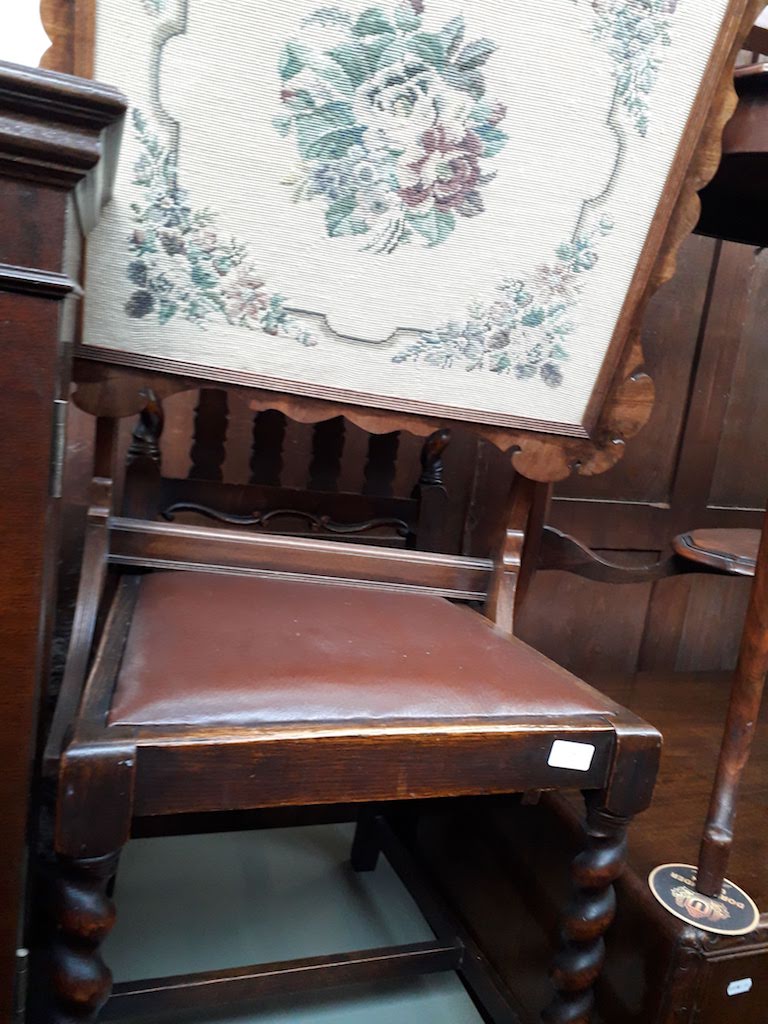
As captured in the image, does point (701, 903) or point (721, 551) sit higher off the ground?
point (721, 551)

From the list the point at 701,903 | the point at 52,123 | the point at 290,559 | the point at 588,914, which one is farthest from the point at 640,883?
the point at 52,123

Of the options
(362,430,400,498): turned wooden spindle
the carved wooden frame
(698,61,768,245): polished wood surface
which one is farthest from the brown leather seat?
(698,61,768,245): polished wood surface

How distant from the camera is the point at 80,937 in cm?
61

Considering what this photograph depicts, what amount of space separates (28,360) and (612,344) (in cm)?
69

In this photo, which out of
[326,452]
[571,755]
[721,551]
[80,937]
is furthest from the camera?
[326,452]

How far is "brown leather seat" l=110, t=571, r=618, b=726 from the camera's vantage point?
25.2 inches

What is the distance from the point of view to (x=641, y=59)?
0.83 metres

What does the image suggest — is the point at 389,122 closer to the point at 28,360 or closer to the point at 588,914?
the point at 28,360

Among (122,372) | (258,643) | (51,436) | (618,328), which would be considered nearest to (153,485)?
(122,372)

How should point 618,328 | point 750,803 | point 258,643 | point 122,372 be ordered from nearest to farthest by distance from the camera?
point 258,643
point 122,372
point 618,328
point 750,803

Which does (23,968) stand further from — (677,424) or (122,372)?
(677,424)

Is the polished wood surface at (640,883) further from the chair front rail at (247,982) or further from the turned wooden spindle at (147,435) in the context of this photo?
the turned wooden spindle at (147,435)

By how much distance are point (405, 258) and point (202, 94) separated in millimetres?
258

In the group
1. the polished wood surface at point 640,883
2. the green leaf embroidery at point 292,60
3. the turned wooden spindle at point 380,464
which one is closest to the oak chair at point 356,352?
the green leaf embroidery at point 292,60
